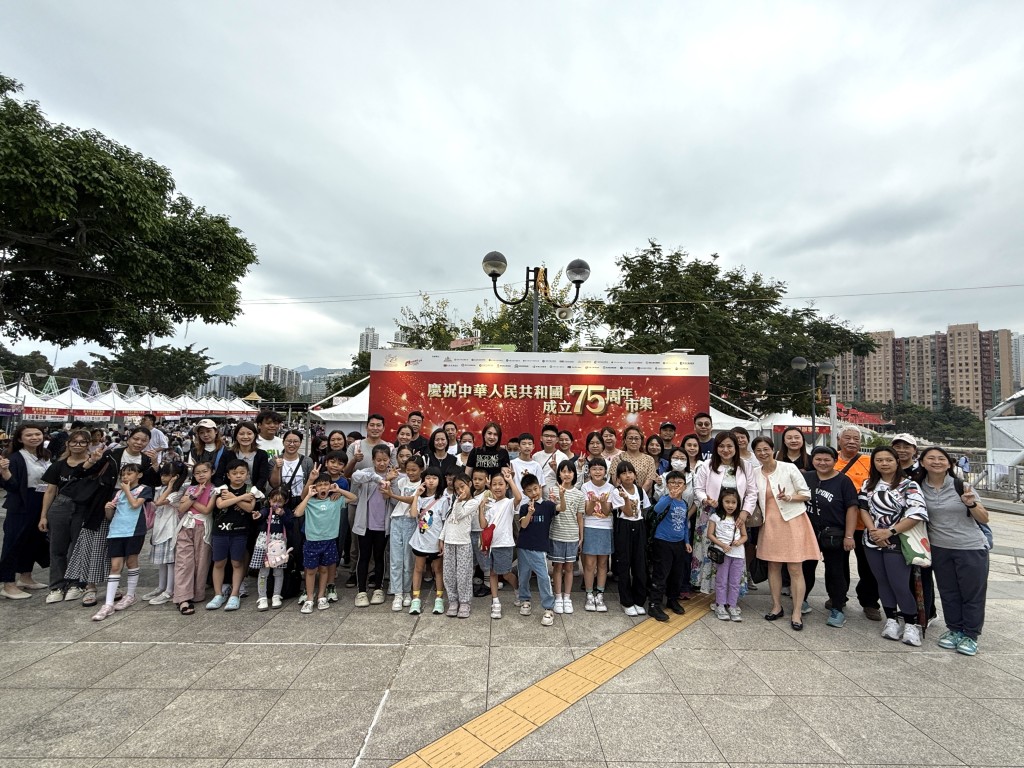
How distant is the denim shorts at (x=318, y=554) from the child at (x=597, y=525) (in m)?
2.57

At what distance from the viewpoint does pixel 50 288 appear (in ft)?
39.1

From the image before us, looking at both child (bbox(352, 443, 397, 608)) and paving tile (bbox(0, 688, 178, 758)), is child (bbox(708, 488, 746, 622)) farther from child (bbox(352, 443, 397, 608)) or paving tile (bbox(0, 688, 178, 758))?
paving tile (bbox(0, 688, 178, 758))

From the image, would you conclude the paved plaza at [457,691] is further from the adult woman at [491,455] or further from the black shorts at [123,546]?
the adult woman at [491,455]

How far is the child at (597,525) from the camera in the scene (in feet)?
14.8

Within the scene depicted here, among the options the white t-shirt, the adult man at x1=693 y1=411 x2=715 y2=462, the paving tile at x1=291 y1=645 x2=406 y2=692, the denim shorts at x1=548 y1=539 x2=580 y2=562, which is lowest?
the paving tile at x1=291 y1=645 x2=406 y2=692

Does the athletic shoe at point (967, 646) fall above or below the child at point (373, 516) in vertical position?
below

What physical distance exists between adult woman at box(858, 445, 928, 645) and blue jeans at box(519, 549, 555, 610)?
3053mm

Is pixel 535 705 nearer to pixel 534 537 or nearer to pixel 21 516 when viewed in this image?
pixel 534 537

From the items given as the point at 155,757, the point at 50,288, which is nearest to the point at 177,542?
the point at 155,757

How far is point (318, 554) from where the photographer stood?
446cm

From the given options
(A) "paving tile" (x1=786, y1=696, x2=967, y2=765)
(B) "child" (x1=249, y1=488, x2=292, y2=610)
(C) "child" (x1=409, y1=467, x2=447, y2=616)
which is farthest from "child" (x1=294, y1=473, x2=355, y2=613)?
(A) "paving tile" (x1=786, y1=696, x2=967, y2=765)

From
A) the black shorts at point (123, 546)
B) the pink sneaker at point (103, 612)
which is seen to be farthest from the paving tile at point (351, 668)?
the black shorts at point (123, 546)

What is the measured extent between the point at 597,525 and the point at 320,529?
9.19 feet

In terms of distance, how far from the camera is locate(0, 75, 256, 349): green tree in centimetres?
Result: 824
